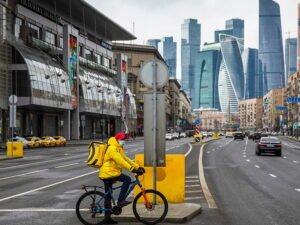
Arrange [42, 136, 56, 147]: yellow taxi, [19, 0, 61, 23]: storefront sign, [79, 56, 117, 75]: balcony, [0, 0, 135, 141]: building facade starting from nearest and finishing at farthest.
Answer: [42, 136, 56, 147]: yellow taxi < [0, 0, 135, 141]: building facade < [19, 0, 61, 23]: storefront sign < [79, 56, 117, 75]: balcony

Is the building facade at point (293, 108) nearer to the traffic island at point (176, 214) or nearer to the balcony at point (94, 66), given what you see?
the balcony at point (94, 66)

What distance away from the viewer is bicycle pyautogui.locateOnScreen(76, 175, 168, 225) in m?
9.59

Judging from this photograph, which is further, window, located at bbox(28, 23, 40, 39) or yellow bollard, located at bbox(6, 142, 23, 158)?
window, located at bbox(28, 23, 40, 39)

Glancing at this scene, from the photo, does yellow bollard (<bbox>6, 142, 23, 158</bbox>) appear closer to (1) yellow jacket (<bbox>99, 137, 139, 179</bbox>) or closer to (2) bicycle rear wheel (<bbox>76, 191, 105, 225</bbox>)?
(2) bicycle rear wheel (<bbox>76, 191, 105, 225</bbox>)

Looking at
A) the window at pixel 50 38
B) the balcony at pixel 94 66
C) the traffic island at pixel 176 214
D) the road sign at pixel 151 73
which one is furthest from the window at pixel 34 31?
the traffic island at pixel 176 214

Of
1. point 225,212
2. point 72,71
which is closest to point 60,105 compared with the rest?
point 72,71

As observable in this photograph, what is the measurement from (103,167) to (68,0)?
243 feet

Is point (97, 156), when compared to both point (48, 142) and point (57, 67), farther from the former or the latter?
point (57, 67)

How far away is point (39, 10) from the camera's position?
259 ft

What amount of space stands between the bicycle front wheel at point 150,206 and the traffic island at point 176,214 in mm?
170

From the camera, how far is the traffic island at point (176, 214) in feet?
32.3

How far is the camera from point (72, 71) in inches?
3346

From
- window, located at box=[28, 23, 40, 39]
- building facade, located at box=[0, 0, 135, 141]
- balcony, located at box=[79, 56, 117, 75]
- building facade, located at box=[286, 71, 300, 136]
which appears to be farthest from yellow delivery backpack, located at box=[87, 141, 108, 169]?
building facade, located at box=[286, 71, 300, 136]

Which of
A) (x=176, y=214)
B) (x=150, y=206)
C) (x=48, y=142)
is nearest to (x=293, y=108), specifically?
(x=48, y=142)
